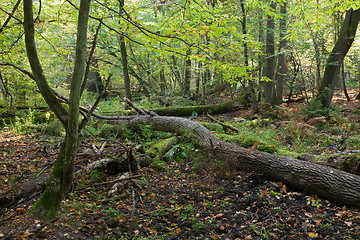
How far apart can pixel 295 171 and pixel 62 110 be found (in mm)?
4431

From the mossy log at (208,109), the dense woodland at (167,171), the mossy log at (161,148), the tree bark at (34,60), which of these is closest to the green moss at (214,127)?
the dense woodland at (167,171)

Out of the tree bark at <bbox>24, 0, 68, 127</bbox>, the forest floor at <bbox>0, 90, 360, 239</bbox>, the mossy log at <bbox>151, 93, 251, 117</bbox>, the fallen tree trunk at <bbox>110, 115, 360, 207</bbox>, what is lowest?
the forest floor at <bbox>0, 90, 360, 239</bbox>

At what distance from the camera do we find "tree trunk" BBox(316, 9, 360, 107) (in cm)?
911

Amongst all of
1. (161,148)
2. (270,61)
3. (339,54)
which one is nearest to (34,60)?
(161,148)

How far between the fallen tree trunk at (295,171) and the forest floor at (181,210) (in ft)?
0.48

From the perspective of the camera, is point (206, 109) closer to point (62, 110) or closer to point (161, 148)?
point (161, 148)

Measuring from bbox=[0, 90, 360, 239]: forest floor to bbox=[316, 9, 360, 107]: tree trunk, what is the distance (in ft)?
22.7

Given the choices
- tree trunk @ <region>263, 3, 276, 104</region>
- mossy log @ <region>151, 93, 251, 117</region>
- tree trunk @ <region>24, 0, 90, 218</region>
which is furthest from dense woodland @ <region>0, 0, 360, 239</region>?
mossy log @ <region>151, 93, 251, 117</region>

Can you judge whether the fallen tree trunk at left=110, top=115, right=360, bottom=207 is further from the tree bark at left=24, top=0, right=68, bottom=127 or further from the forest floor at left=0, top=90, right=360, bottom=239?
the tree bark at left=24, top=0, right=68, bottom=127

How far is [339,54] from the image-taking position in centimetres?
935

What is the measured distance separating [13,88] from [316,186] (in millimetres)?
11431

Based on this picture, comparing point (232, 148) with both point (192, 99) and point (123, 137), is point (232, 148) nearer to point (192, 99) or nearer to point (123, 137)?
point (123, 137)

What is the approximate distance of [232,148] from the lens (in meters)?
5.63

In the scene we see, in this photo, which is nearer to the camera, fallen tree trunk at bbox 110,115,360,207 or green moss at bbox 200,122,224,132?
fallen tree trunk at bbox 110,115,360,207
